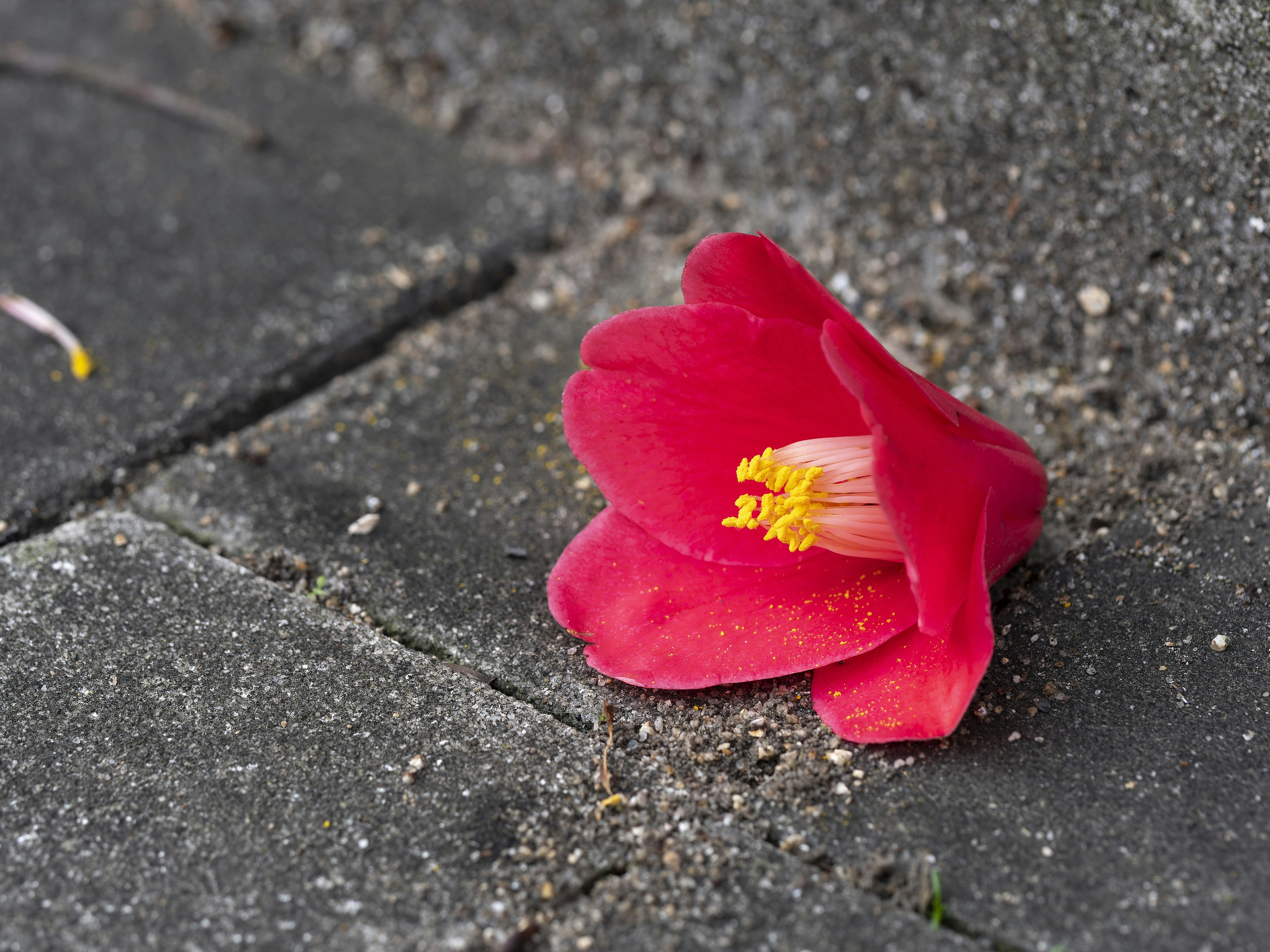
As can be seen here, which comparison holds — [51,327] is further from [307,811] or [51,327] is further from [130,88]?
[307,811]

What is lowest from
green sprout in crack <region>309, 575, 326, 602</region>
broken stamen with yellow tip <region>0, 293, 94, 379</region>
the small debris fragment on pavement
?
broken stamen with yellow tip <region>0, 293, 94, 379</region>

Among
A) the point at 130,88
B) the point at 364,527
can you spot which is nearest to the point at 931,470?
the point at 364,527

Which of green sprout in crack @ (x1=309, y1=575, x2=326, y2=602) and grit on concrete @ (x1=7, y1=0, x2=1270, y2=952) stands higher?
grit on concrete @ (x1=7, y1=0, x2=1270, y2=952)

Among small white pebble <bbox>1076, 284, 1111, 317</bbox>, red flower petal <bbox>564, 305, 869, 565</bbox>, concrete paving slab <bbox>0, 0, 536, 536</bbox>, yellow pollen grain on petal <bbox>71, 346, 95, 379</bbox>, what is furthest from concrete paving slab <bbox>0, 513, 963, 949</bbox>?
small white pebble <bbox>1076, 284, 1111, 317</bbox>

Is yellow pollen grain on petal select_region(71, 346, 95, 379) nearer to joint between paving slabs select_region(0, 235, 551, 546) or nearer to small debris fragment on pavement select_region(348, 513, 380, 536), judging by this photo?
joint between paving slabs select_region(0, 235, 551, 546)

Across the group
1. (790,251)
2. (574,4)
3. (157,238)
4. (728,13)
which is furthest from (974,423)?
(157,238)

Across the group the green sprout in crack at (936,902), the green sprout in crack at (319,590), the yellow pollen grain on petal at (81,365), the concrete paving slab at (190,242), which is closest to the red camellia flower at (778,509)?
the green sprout in crack at (936,902)

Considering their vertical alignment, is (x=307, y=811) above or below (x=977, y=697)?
below
